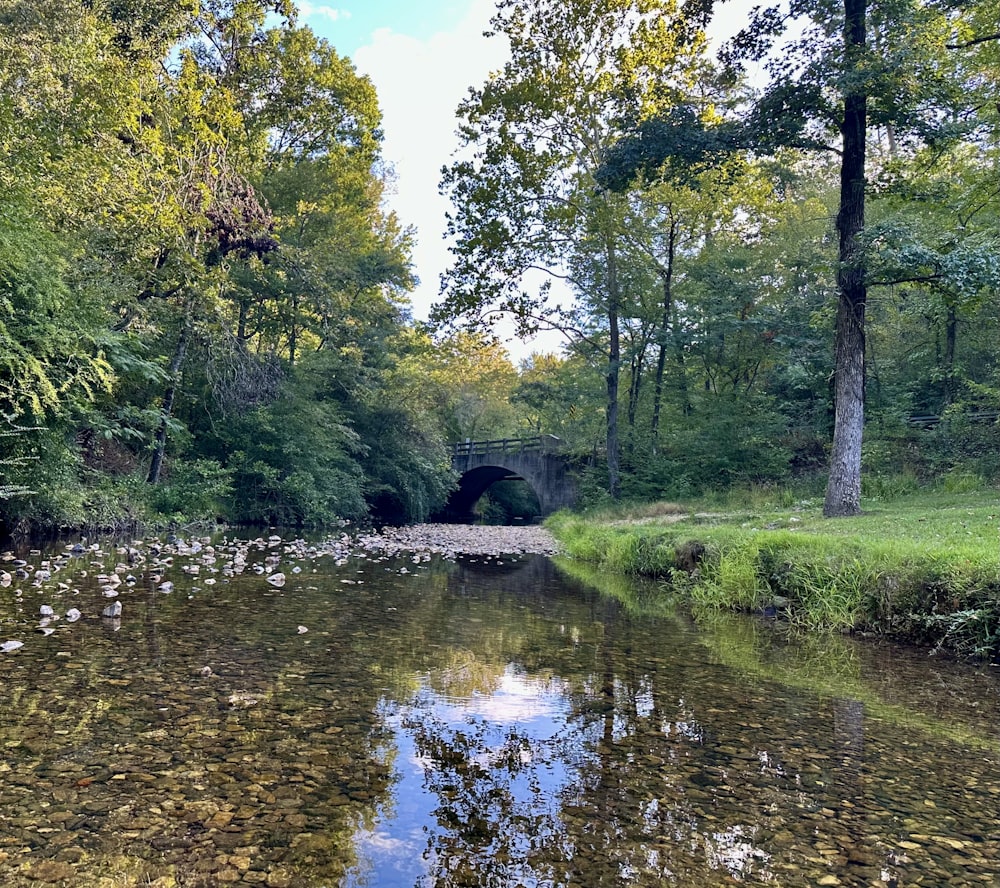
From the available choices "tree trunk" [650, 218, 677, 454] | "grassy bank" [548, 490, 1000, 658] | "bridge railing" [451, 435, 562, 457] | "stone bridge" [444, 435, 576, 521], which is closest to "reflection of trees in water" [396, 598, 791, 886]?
"grassy bank" [548, 490, 1000, 658]

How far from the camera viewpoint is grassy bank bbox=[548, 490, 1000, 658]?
5.49 m

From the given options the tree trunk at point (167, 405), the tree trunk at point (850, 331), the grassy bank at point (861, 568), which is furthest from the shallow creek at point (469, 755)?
the tree trunk at point (167, 405)

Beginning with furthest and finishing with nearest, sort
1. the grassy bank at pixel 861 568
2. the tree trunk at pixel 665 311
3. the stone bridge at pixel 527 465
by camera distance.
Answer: the stone bridge at pixel 527 465 → the tree trunk at pixel 665 311 → the grassy bank at pixel 861 568

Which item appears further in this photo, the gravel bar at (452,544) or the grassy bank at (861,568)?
the gravel bar at (452,544)

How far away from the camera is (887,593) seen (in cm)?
611

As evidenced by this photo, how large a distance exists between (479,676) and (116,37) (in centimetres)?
1889

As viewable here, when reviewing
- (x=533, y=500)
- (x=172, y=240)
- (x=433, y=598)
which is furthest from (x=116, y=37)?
(x=533, y=500)

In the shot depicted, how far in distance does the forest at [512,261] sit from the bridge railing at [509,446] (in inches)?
70.5

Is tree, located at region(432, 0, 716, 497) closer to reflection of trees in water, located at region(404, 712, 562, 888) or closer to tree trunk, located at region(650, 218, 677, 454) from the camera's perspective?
tree trunk, located at region(650, 218, 677, 454)

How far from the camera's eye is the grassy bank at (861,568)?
5488 mm

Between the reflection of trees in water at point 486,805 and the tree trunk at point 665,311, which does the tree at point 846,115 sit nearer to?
the reflection of trees in water at point 486,805

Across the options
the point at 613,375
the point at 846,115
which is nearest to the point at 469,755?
the point at 846,115

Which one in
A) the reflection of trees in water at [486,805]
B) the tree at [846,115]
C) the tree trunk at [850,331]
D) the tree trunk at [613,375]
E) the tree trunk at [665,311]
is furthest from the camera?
the tree trunk at [665,311]

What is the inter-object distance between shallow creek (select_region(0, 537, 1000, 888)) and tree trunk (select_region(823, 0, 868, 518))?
6325 mm
